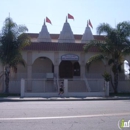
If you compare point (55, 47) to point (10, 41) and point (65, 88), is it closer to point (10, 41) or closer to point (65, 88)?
point (10, 41)

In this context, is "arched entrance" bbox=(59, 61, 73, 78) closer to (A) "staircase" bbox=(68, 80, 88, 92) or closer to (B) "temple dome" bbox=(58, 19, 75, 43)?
(B) "temple dome" bbox=(58, 19, 75, 43)

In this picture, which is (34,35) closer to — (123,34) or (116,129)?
(123,34)

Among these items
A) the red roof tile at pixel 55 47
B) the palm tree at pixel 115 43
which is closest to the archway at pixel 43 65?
the red roof tile at pixel 55 47

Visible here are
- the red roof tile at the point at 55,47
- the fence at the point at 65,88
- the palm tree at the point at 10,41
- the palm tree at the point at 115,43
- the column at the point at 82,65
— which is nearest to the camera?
the fence at the point at 65,88

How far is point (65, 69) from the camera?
3953cm

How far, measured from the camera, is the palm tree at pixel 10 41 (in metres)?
30.6

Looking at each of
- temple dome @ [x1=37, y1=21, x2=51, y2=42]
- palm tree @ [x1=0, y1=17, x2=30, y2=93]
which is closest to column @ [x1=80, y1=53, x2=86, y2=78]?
temple dome @ [x1=37, y1=21, x2=51, y2=42]

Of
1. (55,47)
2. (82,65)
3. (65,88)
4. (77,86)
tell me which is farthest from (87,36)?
(65,88)

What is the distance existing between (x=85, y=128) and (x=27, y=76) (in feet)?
85.4

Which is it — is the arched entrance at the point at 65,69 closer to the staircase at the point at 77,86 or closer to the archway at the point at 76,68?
the archway at the point at 76,68

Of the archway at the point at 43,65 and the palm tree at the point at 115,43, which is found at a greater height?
the palm tree at the point at 115,43

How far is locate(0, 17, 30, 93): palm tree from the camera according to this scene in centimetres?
3056

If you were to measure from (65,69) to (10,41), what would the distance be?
11043mm

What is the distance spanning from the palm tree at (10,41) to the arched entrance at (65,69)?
930 centimetres
